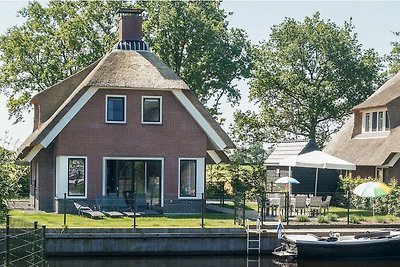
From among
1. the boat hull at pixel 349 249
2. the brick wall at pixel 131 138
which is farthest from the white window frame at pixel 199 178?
the boat hull at pixel 349 249

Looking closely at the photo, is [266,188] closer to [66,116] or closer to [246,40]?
[66,116]

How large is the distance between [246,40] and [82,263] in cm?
3903

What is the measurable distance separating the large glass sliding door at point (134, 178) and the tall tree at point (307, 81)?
2714 cm

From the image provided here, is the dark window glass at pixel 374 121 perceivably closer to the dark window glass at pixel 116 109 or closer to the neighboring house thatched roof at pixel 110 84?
the neighboring house thatched roof at pixel 110 84

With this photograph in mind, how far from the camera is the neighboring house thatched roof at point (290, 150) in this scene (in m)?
45.7

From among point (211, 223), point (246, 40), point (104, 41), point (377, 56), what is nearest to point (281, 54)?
point (246, 40)

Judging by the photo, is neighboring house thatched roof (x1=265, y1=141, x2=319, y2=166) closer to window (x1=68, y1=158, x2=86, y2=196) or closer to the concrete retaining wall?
window (x1=68, y1=158, x2=86, y2=196)

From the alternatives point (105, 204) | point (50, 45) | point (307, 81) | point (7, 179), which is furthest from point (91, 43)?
point (7, 179)

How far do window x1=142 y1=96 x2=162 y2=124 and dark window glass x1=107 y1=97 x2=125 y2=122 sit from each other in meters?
0.95

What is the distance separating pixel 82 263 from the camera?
94.8ft

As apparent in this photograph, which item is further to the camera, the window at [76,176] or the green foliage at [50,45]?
the green foliage at [50,45]

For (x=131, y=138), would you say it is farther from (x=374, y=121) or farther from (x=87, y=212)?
(x=374, y=121)

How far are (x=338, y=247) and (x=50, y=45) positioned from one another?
1403 inches

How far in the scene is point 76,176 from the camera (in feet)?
122
